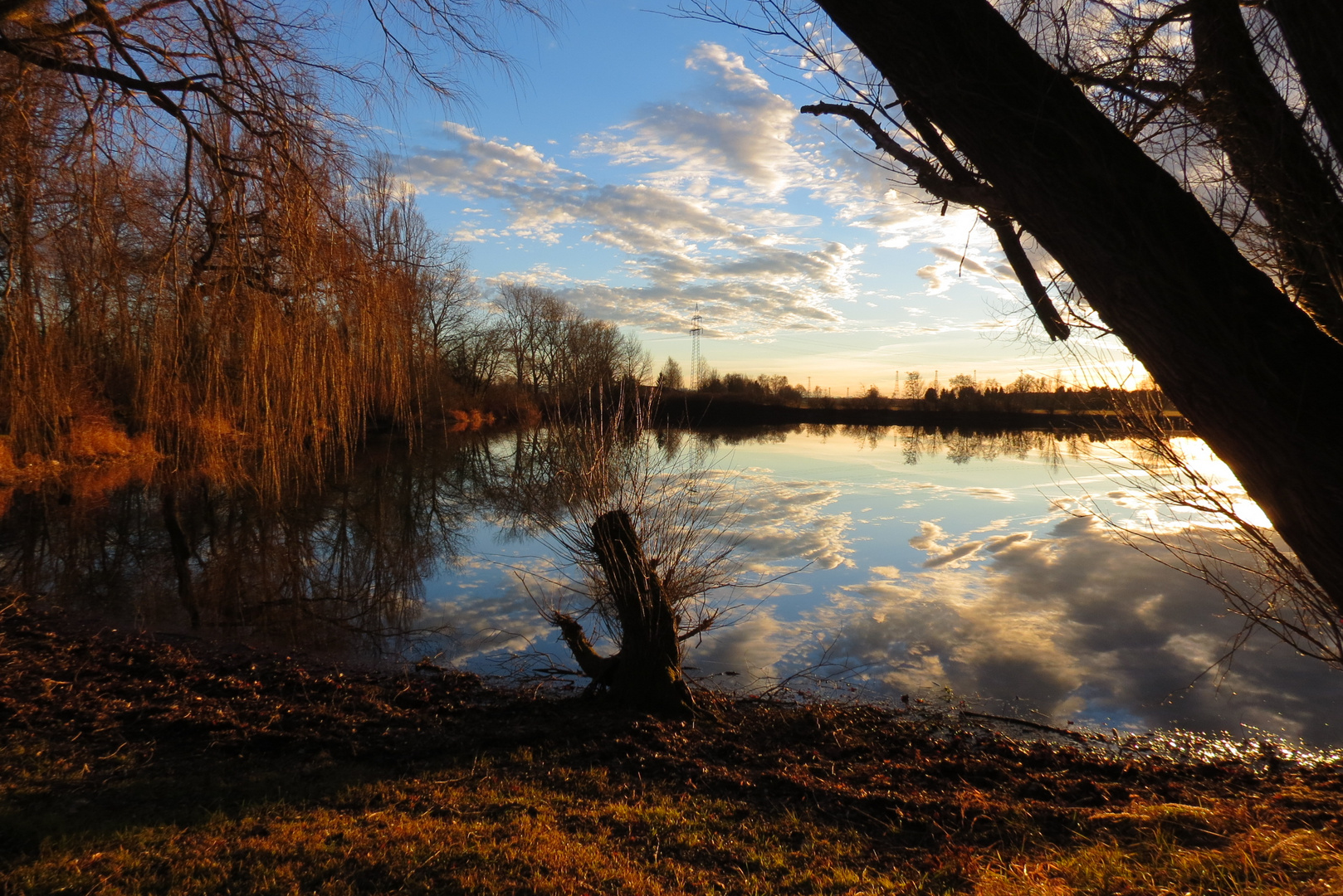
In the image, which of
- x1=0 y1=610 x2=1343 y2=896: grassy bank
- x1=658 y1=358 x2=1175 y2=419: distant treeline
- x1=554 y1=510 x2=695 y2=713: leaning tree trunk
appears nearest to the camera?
x1=0 y1=610 x2=1343 y2=896: grassy bank

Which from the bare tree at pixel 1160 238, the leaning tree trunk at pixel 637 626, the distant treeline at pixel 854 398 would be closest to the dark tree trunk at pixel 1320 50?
the bare tree at pixel 1160 238

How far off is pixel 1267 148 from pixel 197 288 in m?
7.45

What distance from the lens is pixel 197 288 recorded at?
6707 mm

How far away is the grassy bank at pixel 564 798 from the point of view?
2855 millimetres

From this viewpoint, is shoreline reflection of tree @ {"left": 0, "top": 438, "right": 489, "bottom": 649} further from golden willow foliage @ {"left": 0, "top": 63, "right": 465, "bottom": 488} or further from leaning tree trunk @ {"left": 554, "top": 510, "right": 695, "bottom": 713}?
leaning tree trunk @ {"left": 554, "top": 510, "right": 695, "bottom": 713}

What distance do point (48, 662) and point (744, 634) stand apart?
18.9 feet

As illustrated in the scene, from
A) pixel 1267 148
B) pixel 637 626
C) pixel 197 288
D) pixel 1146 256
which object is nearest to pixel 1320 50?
Result: pixel 1267 148

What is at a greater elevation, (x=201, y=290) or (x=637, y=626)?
(x=201, y=290)

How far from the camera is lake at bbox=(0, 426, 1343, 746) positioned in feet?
21.2

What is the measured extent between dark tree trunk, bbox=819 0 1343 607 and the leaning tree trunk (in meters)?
4.02

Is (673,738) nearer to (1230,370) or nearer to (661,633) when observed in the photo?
A: (661,633)

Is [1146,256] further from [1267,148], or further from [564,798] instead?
[564,798]

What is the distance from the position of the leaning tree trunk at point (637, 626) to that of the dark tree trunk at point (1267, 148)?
4193 millimetres

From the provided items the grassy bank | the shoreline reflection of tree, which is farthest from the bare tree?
the shoreline reflection of tree
